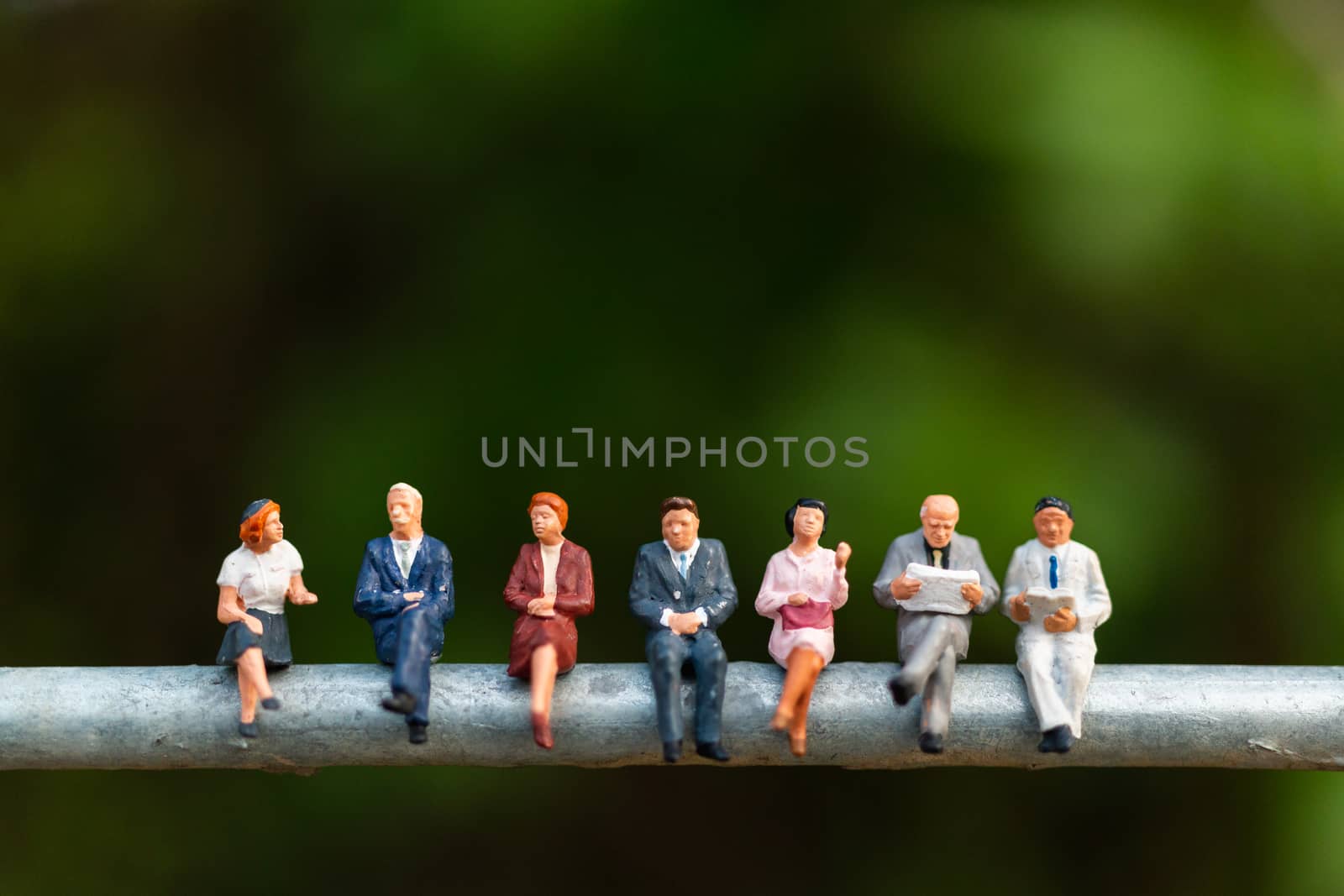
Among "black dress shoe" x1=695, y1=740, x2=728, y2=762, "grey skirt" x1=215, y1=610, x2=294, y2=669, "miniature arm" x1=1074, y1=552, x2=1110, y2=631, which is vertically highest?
"miniature arm" x1=1074, y1=552, x2=1110, y2=631

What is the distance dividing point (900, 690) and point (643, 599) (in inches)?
20.7

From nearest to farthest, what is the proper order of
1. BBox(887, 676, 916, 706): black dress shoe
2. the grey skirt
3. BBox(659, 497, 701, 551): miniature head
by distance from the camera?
BBox(887, 676, 916, 706): black dress shoe, the grey skirt, BBox(659, 497, 701, 551): miniature head

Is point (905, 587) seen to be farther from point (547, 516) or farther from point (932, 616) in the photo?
point (547, 516)

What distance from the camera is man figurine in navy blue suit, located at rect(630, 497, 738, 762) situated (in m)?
2.32

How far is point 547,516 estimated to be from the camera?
248 centimetres

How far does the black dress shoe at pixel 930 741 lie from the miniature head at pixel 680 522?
1.88 feet

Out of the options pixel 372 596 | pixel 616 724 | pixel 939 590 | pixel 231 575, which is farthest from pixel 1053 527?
pixel 231 575

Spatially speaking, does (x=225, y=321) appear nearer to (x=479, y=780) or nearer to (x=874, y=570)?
(x=479, y=780)

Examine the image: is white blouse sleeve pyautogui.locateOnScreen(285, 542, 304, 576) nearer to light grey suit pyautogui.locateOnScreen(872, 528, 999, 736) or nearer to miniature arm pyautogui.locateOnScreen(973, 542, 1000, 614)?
light grey suit pyautogui.locateOnScreen(872, 528, 999, 736)

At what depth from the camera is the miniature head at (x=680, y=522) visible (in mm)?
2471

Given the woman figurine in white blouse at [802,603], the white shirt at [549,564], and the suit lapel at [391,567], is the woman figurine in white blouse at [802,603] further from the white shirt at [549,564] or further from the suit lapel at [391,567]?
the suit lapel at [391,567]

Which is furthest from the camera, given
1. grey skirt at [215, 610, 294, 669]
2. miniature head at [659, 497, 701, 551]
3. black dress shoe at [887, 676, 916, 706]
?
miniature head at [659, 497, 701, 551]

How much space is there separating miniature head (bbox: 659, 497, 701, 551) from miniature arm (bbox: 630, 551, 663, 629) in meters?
0.07

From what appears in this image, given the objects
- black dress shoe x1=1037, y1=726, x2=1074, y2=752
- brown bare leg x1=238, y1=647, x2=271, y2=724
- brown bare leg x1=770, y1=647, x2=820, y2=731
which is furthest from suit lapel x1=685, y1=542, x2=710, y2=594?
brown bare leg x1=238, y1=647, x2=271, y2=724
